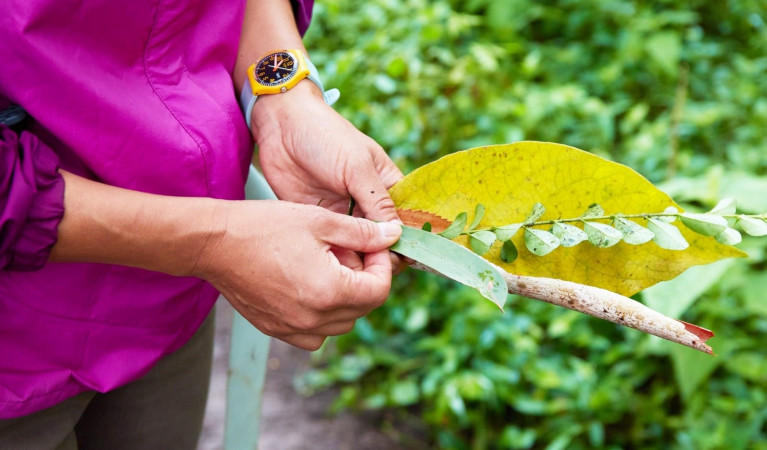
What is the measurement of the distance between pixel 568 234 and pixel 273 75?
477 millimetres

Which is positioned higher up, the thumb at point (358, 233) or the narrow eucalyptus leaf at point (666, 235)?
the narrow eucalyptus leaf at point (666, 235)

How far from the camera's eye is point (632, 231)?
3.10ft

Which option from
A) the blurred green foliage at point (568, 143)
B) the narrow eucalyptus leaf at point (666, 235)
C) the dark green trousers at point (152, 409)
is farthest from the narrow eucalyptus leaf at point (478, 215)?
the blurred green foliage at point (568, 143)

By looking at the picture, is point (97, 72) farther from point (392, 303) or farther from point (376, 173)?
point (392, 303)

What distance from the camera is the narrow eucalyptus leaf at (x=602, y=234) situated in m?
0.94

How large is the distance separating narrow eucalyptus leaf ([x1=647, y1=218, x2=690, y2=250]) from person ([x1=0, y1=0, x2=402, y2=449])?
32 centimetres

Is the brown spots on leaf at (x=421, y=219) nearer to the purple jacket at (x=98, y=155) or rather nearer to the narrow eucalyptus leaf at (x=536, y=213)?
the narrow eucalyptus leaf at (x=536, y=213)

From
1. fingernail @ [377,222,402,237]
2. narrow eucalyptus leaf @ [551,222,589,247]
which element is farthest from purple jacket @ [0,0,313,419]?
narrow eucalyptus leaf @ [551,222,589,247]

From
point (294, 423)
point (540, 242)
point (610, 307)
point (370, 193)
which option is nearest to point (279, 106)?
point (370, 193)

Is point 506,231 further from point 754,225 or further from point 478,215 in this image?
point 754,225

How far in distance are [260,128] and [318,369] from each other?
156 centimetres

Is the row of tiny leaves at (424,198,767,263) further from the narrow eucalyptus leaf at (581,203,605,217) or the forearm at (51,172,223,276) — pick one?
the forearm at (51,172,223,276)

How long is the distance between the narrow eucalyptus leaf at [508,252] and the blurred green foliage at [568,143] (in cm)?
76

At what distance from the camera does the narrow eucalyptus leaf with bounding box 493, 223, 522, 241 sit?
3.25 ft
